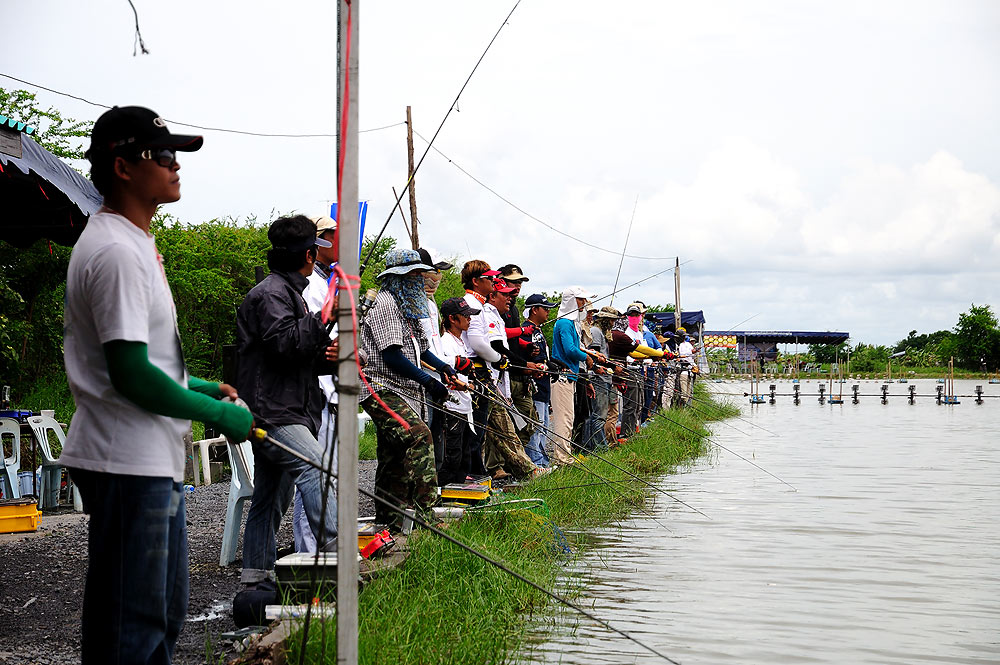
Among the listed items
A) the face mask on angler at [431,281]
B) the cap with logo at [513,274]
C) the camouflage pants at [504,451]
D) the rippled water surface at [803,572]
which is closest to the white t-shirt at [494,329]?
the camouflage pants at [504,451]

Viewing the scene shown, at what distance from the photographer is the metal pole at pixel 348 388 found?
2.75m

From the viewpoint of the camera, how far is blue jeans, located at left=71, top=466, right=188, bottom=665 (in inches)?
101

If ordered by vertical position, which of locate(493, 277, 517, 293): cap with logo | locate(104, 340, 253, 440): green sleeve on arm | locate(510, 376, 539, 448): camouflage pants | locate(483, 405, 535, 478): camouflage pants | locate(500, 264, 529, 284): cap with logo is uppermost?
locate(500, 264, 529, 284): cap with logo

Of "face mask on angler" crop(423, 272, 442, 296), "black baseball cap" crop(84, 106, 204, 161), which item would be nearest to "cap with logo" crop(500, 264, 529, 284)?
"face mask on angler" crop(423, 272, 442, 296)

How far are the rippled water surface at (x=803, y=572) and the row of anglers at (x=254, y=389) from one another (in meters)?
1.23

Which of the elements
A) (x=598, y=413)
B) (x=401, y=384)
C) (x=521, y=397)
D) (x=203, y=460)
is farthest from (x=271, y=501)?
(x=598, y=413)

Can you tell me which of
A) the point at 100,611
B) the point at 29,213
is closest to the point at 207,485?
the point at 29,213

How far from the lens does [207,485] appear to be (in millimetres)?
9922

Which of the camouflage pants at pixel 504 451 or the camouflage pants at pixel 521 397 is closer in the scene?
the camouflage pants at pixel 504 451

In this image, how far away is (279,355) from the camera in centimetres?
461

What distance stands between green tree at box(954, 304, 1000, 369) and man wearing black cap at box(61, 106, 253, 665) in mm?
81543

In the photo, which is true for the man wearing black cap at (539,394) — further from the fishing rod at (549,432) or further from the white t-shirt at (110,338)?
the white t-shirt at (110,338)

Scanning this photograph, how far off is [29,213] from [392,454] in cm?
379

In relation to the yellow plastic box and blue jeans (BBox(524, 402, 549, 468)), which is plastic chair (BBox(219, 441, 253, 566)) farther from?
A: blue jeans (BBox(524, 402, 549, 468))
